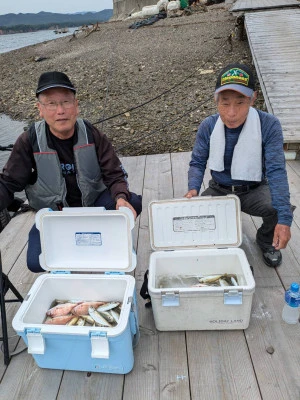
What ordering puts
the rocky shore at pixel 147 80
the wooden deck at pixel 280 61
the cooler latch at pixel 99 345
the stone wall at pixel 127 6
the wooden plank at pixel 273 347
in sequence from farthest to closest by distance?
the stone wall at pixel 127 6
the rocky shore at pixel 147 80
the wooden deck at pixel 280 61
the wooden plank at pixel 273 347
the cooler latch at pixel 99 345

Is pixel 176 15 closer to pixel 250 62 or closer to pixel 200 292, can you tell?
pixel 250 62

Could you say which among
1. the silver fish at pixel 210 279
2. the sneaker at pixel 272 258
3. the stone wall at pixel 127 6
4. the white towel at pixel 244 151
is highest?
the stone wall at pixel 127 6

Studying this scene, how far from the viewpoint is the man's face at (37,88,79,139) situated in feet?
6.64

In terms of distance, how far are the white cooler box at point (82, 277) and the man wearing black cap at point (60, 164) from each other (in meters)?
0.25

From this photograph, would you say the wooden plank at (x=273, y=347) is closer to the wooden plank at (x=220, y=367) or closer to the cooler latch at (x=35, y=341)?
the wooden plank at (x=220, y=367)

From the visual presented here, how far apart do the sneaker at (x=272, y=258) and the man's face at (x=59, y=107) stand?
1.75 m

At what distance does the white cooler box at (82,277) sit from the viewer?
1.64 meters

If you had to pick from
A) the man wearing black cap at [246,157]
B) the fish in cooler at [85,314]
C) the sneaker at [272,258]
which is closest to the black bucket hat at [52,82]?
the man wearing black cap at [246,157]

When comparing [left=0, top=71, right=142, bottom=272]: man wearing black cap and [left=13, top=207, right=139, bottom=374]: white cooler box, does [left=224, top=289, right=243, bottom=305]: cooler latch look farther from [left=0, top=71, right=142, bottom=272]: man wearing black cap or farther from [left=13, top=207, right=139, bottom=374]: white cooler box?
[left=0, top=71, right=142, bottom=272]: man wearing black cap

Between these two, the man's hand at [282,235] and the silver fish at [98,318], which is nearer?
the silver fish at [98,318]

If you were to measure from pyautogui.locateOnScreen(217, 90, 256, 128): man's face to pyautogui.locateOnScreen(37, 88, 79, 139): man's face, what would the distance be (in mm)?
980

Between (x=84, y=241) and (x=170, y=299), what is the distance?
0.64 m

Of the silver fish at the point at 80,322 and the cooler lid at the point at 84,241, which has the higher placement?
the cooler lid at the point at 84,241

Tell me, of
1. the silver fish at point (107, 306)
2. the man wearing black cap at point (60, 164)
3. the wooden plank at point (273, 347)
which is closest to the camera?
the wooden plank at point (273, 347)
